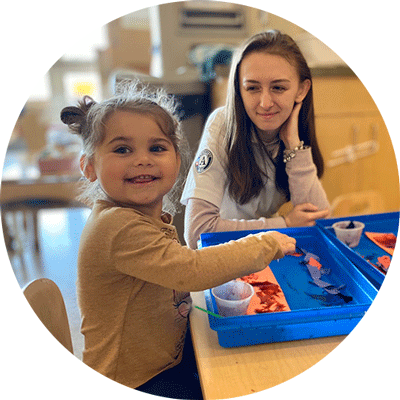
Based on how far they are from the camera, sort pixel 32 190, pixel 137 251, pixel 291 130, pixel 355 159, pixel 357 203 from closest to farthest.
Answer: pixel 137 251 < pixel 291 130 < pixel 32 190 < pixel 355 159 < pixel 357 203

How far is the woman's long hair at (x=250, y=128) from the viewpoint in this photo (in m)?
0.62

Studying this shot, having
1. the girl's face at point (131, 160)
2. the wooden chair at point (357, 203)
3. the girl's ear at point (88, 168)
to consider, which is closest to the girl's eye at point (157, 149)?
the girl's face at point (131, 160)

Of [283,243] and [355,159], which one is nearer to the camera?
[283,243]

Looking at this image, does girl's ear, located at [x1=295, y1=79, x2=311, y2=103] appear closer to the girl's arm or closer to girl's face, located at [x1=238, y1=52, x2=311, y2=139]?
girl's face, located at [x1=238, y1=52, x2=311, y2=139]

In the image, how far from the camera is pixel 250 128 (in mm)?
686

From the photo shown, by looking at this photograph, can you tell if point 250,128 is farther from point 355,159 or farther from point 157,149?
point 355,159

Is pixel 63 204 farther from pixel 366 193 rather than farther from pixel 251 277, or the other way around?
pixel 366 193

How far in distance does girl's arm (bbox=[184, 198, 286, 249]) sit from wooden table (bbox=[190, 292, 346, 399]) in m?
0.23

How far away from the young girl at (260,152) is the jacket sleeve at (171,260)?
17 centimetres

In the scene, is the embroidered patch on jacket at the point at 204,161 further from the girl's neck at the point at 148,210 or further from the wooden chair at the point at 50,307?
the wooden chair at the point at 50,307

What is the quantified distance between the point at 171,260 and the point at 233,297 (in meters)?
0.15

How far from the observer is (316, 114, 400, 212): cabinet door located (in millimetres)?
917

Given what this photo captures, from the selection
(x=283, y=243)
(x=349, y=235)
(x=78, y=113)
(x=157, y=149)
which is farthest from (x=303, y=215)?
(x=78, y=113)

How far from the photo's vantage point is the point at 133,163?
1.61 ft
